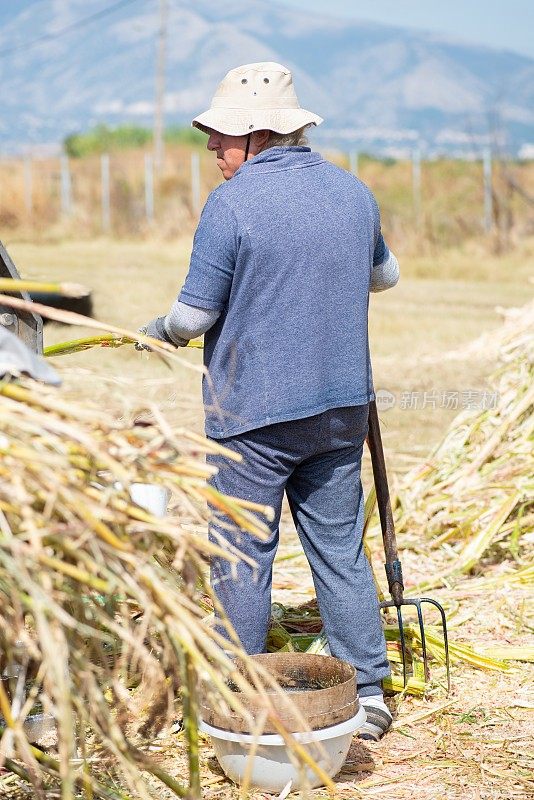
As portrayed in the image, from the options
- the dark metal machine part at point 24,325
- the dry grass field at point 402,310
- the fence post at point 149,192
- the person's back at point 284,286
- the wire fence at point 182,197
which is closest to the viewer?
the person's back at point 284,286

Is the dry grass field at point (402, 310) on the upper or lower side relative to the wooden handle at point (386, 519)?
lower

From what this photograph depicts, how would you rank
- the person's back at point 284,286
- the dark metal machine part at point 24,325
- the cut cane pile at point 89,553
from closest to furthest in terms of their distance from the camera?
the cut cane pile at point 89,553 → the person's back at point 284,286 → the dark metal machine part at point 24,325

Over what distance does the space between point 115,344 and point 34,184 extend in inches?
A: 1072

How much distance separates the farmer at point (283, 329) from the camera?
3318mm

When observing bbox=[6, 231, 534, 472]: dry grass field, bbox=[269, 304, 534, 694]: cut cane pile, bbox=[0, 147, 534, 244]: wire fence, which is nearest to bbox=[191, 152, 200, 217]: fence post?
bbox=[0, 147, 534, 244]: wire fence

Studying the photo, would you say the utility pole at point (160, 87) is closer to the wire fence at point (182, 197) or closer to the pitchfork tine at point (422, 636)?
the wire fence at point (182, 197)

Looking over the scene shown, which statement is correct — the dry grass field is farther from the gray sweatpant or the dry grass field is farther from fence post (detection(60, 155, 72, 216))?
fence post (detection(60, 155, 72, 216))

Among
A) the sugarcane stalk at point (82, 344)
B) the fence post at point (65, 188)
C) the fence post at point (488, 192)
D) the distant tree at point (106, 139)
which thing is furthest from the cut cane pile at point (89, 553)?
the distant tree at point (106, 139)

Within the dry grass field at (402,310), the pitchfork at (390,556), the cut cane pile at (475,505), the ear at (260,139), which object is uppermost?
the ear at (260,139)

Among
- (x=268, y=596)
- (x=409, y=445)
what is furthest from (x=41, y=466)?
(x=409, y=445)

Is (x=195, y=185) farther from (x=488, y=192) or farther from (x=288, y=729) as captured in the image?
(x=288, y=729)

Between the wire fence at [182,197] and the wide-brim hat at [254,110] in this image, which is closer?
the wide-brim hat at [254,110]

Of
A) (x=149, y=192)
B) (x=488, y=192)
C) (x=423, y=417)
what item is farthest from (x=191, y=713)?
(x=149, y=192)

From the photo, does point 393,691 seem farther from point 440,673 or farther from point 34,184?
point 34,184
